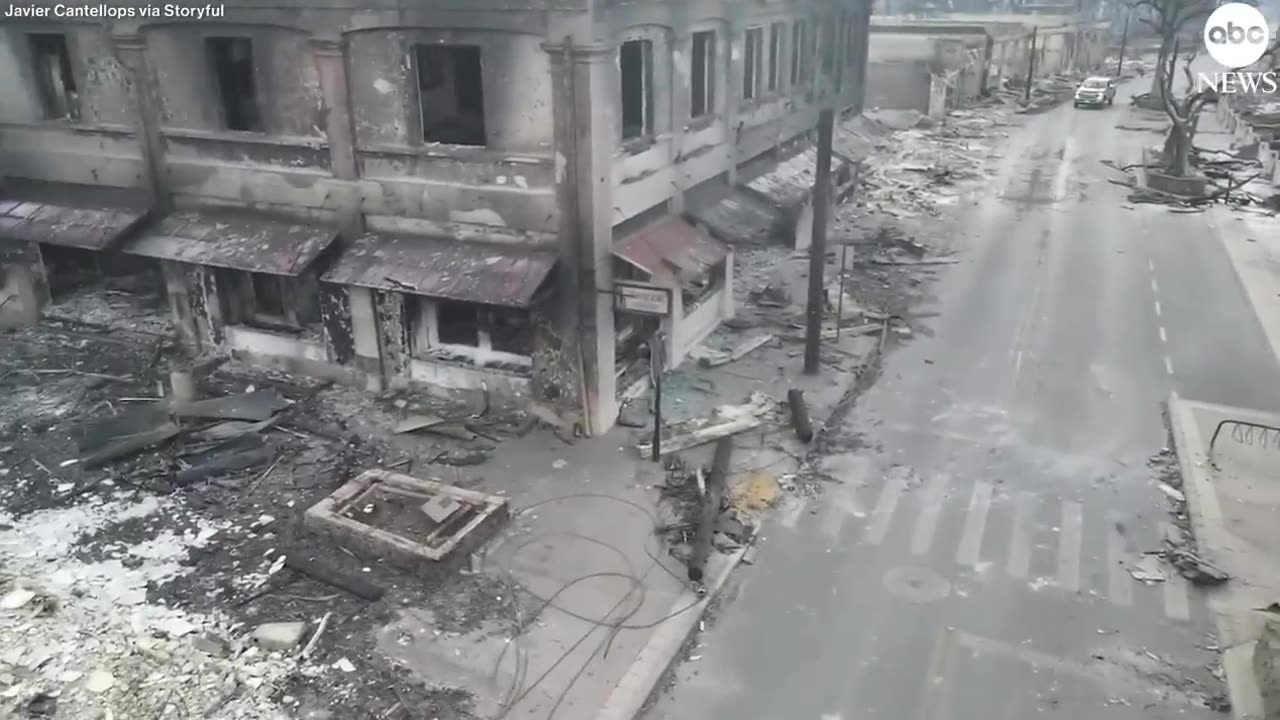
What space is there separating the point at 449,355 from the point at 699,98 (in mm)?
7038

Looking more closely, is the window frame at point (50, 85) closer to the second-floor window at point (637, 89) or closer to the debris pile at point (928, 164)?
the second-floor window at point (637, 89)

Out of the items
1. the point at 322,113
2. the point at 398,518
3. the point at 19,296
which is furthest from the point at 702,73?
the point at 19,296

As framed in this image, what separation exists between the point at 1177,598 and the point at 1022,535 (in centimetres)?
195

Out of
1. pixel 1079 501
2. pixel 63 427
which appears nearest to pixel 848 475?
pixel 1079 501

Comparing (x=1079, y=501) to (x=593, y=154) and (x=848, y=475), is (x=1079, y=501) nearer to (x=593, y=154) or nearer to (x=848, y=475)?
(x=848, y=475)

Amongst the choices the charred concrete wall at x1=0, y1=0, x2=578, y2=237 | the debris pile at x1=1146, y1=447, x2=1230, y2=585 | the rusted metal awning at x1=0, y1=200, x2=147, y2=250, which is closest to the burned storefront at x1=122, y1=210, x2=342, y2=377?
the rusted metal awning at x1=0, y1=200, x2=147, y2=250

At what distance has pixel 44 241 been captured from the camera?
1759 centimetres

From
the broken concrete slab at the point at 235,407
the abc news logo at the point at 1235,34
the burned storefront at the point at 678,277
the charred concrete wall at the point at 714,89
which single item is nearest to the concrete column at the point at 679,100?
the charred concrete wall at the point at 714,89

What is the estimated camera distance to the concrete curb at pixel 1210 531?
9641 mm

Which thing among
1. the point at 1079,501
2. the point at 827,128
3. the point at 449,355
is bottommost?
the point at 1079,501

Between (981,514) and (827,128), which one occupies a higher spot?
(827,128)

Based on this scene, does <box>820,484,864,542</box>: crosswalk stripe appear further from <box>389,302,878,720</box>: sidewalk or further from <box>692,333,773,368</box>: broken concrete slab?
<box>692,333,773,368</box>: broken concrete slab

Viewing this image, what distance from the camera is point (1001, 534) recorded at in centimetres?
1273

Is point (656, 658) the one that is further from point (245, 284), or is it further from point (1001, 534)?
point (245, 284)
